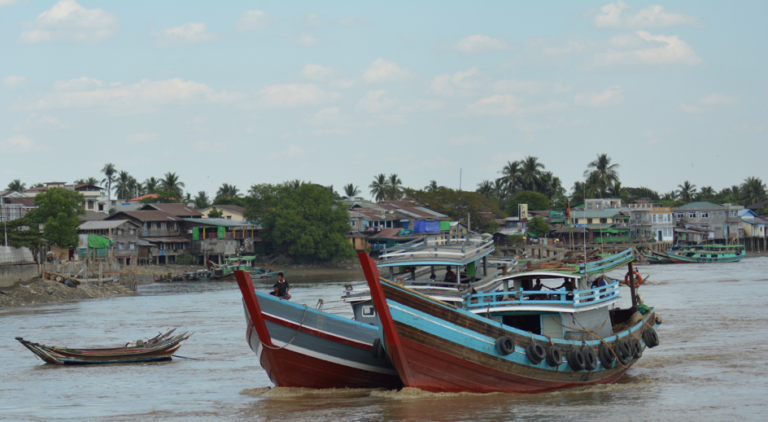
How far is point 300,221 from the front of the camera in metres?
72.6

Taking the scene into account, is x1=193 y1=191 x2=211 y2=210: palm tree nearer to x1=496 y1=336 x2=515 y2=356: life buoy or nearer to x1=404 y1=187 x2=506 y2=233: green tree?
x1=404 y1=187 x2=506 y2=233: green tree

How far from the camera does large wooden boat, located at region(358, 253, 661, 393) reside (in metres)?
13.1

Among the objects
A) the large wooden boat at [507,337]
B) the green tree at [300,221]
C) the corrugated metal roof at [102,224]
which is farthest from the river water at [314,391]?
the green tree at [300,221]

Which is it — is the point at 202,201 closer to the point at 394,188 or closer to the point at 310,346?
the point at 394,188

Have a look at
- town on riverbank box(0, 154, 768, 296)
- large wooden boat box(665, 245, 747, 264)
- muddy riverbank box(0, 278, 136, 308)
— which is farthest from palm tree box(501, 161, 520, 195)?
muddy riverbank box(0, 278, 136, 308)

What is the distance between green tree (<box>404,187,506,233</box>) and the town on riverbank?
0.54ft

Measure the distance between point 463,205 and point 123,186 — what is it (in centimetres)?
5522

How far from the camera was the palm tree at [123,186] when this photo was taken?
11650 centimetres

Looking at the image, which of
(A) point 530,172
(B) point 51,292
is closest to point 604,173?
(A) point 530,172

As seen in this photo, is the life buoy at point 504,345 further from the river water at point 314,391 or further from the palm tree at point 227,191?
the palm tree at point 227,191

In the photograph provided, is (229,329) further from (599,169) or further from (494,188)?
(494,188)

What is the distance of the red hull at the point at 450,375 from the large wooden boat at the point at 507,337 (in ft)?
0.06

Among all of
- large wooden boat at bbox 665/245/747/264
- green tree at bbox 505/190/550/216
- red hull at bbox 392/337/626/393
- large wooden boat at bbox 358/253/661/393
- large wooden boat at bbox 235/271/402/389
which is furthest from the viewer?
green tree at bbox 505/190/550/216

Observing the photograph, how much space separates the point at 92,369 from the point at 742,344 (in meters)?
17.9
